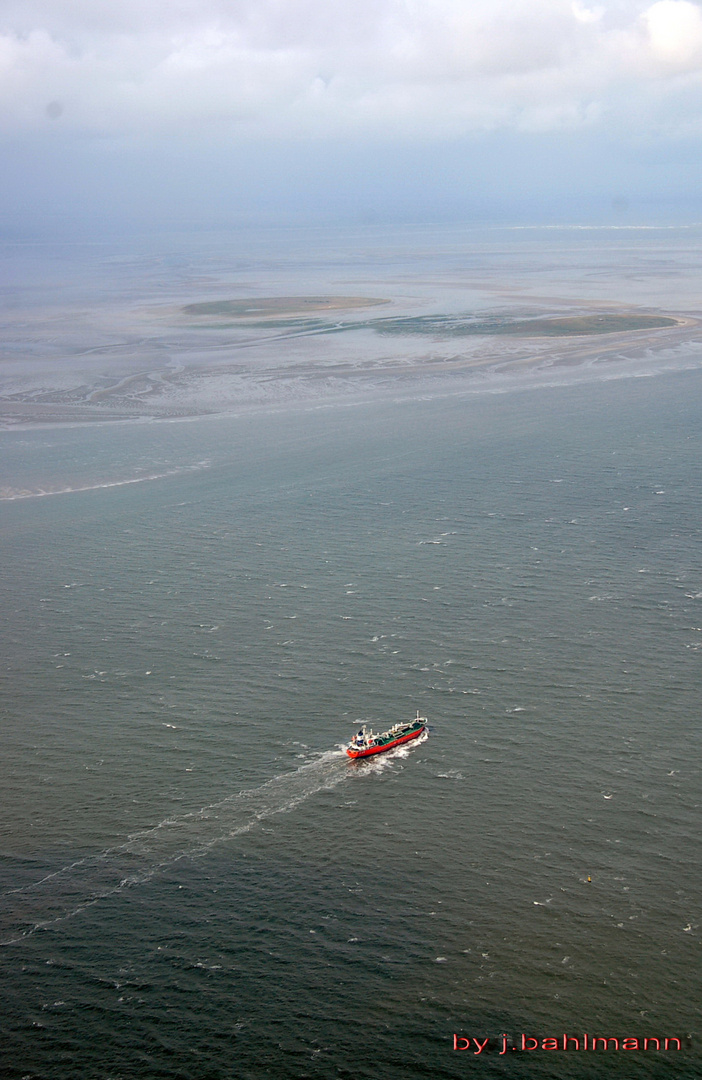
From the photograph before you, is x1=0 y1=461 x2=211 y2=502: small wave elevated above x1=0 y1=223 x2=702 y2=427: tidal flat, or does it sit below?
below

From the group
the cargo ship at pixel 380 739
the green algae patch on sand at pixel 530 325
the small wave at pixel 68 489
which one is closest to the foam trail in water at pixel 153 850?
the cargo ship at pixel 380 739

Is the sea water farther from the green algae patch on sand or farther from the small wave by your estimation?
the green algae patch on sand

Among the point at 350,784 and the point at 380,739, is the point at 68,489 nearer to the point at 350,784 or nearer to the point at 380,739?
the point at 380,739

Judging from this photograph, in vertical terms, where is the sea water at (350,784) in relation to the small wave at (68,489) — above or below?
below

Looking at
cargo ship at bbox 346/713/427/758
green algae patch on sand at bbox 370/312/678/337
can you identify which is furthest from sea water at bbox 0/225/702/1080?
green algae patch on sand at bbox 370/312/678/337

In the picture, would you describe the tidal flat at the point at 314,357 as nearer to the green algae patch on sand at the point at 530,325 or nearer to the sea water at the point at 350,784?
the green algae patch on sand at the point at 530,325

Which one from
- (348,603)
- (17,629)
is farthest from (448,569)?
(17,629)
